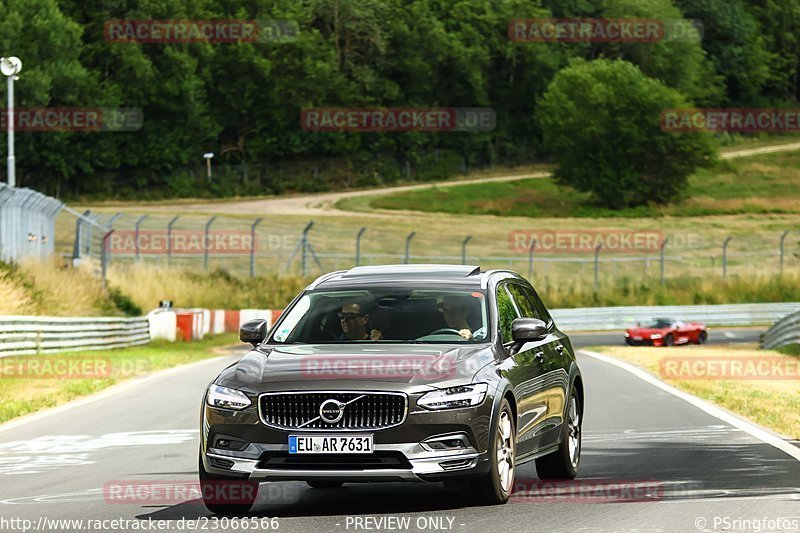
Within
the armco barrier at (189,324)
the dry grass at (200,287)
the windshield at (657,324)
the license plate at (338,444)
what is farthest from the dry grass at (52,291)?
the license plate at (338,444)

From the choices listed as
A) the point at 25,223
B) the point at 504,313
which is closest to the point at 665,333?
the point at 25,223

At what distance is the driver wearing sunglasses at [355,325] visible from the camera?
9.70 meters

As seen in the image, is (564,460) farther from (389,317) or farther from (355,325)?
(355,325)

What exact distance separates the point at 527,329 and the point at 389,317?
0.93 m

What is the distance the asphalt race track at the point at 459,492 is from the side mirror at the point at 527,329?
1.04m

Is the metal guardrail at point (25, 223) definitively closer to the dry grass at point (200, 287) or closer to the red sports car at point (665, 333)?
the dry grass at point (200, 287)

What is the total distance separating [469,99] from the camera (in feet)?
385

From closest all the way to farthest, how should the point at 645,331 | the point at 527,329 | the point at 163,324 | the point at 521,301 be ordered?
the point at 527,329
the point at 521,301
the point at 163,324
the point at 645,331

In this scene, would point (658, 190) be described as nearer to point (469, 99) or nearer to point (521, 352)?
point (469, 99)

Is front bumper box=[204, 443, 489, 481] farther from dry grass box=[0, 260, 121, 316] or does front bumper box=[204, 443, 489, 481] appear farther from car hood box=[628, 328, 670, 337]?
car hood box=[628, 328, 670, 337]

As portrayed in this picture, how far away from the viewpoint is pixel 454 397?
8648mm

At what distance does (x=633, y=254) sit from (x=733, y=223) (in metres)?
20.8

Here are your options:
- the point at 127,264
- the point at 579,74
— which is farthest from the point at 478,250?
the point at 579,74

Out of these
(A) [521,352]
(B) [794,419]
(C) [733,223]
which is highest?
(A) [521,352]
